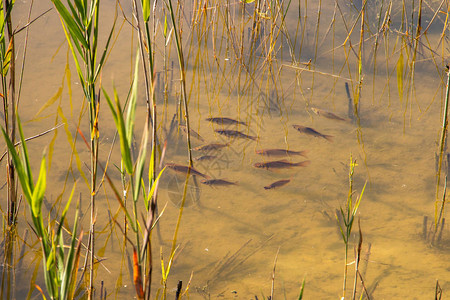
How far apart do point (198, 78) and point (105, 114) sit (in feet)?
2.90

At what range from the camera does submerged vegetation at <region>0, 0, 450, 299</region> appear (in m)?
1.89

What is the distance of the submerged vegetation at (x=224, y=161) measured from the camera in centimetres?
189

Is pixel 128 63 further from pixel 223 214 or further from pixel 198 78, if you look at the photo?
pixel 223 214

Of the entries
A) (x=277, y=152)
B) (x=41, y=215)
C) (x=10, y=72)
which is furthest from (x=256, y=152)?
(x=41, y=215)

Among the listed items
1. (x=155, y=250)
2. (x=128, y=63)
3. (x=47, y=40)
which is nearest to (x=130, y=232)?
(x=155, y=250)

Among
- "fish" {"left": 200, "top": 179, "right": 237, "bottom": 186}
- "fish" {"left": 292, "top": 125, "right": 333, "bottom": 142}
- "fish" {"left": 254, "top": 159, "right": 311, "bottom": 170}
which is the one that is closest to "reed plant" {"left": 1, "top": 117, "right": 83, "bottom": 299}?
"fish" {"left": 200, "top": 179, "right": 237, "bottom": 186}

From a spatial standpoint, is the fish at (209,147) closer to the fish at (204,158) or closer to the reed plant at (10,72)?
the fish at (204,158)

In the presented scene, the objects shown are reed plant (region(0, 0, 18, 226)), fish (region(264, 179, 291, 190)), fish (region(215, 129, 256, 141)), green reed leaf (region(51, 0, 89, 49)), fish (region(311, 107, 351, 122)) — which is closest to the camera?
green reed leaf (region(51, 0, 89, 49))

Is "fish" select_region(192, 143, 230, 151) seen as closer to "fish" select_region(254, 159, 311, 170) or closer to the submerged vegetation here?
the submerged vegetation

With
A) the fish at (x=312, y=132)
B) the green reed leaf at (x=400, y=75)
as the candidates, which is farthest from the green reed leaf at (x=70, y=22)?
the green reed leaf at (x=400, y=75)

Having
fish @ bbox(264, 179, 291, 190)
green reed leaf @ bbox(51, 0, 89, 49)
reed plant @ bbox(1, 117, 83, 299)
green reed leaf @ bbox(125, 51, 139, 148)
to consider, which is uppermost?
green reed leaf @ bbox(51, 0, 89, 49)

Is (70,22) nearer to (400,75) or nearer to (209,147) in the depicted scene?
(209,147)

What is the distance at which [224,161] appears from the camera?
3090mm

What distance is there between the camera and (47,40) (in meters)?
4.54
